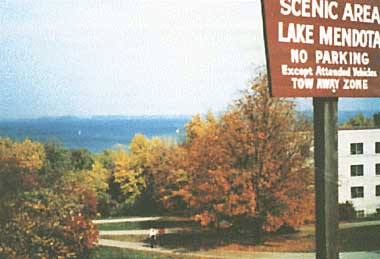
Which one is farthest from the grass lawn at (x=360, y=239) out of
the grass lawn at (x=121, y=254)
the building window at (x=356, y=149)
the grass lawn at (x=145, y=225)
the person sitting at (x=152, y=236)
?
the person sitting at (x=152, y=236)

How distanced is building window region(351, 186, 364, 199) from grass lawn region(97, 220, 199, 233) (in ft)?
3.81

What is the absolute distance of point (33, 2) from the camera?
3.97 metres

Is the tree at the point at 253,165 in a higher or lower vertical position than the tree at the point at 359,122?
lower

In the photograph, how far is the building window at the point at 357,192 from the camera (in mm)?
5035

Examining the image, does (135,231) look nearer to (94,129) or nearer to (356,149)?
(94,129)

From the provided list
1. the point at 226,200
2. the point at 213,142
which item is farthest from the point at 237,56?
the point at 226,200

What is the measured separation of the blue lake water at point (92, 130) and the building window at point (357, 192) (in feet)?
4.35

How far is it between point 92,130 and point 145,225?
66cm

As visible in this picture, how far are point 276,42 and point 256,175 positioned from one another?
88 cm

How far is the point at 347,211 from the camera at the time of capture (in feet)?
16.4

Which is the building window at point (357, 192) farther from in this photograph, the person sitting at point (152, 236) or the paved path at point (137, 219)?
the person sitting at point (152, 236)

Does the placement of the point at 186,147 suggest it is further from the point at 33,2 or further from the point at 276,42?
the point at 33,2

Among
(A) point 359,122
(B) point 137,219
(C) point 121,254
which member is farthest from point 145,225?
(A) point 359,122

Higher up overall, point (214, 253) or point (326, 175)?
point (326, 175)
